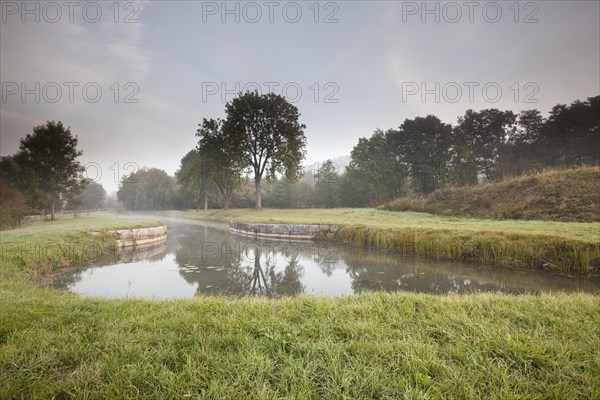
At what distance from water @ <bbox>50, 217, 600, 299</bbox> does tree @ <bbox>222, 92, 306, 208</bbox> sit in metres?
23.7

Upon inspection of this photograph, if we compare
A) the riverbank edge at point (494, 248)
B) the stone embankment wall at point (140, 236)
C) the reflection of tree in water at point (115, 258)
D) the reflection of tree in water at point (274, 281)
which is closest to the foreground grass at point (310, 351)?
the reflection of tree in water at point (274, 281)

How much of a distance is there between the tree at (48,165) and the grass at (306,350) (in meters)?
31.0

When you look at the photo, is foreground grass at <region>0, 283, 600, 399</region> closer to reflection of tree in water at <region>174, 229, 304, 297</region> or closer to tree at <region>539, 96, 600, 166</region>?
reflection of tree in water at <region>174, 229, 304, 297</region>

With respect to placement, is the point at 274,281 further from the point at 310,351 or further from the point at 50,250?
the point at 50,250

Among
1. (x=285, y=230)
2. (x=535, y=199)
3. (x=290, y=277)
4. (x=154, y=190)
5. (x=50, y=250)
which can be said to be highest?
(x=154, y=190)

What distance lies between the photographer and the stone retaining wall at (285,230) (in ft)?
60.2

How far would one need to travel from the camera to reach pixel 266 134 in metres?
36.2

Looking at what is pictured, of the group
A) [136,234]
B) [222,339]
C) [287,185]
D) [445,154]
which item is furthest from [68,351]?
[287,185]

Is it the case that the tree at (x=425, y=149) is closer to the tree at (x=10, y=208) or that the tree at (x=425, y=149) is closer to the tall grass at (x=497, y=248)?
the tall grass at (x=497, y=248)

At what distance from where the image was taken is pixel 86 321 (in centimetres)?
394

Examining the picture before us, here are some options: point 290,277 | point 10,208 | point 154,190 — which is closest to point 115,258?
point 290,277

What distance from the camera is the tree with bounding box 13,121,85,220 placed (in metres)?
26.9

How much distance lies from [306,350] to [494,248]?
10310mm

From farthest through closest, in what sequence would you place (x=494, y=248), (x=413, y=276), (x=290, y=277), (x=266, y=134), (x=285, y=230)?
(x=266, y=134) → (x=285, y=230) → (x=494, y=248) → (x=290, y=277) → (x=413, y=276)
